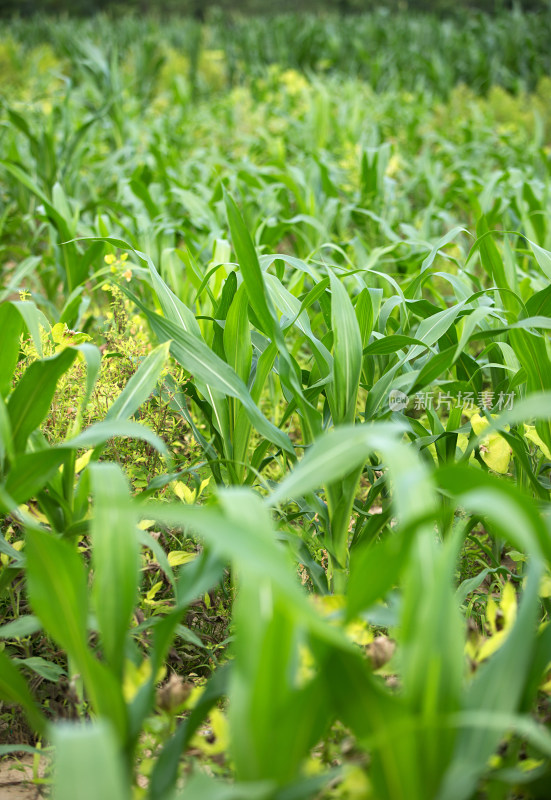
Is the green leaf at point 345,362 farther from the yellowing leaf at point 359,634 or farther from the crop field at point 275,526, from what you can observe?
the yellowing leaf at point 359,634

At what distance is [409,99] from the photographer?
7.37 metres

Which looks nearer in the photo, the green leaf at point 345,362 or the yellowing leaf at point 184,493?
the green leaf at point 345,362

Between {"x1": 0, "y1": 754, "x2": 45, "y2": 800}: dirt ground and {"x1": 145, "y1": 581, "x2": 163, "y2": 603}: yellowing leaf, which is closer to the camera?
{"x1": 0, "y1": 754, "x2": 45, "y2": 800}: dirt ground

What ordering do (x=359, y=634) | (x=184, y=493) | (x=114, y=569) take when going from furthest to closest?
(x=184, y=493), (x=359, y=634), (x=114, y=569)

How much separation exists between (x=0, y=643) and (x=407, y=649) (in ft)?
2.95

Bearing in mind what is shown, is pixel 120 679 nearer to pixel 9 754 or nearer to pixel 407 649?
pixel 407 649

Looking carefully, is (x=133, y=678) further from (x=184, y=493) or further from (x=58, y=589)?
(x=184, y=493)

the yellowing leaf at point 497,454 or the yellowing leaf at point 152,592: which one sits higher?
the yellowing leaf at point 497,454

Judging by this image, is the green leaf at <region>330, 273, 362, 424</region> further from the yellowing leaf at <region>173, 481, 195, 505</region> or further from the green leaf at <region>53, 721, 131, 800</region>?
the green leaf at <region>53, 721, 131, 800</region>

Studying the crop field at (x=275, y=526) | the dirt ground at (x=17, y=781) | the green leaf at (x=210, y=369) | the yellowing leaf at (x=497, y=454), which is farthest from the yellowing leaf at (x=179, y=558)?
the yellowing leaf at (x=497, y=454)

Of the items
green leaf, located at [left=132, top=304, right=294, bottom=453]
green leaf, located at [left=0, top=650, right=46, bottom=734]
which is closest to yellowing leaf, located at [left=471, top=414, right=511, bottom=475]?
green leaf, located at [left=132, top=304, right=294, bottom=453]

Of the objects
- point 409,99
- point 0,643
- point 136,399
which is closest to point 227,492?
point 136,399

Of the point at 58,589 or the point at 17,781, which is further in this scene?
the point at 17,781

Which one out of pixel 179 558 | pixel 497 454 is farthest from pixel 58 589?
pixel 497 454
